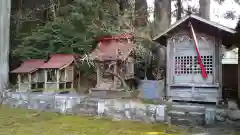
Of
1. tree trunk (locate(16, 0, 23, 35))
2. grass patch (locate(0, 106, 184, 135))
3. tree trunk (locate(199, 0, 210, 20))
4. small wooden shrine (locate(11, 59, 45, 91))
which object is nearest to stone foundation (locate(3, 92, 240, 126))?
grass patch (locate(0, 106, 184, 135))

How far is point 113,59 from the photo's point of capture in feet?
26.8

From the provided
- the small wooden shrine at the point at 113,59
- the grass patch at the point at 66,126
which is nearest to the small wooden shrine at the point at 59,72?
the small wooden shrine at the point at 113,59

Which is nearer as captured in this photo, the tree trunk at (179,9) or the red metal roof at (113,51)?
the red metal roof at (113,51)

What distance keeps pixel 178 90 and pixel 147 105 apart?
1689 mm

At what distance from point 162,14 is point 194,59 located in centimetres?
419

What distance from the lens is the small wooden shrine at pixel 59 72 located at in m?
9.48

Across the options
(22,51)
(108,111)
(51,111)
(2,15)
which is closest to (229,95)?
(108,111)

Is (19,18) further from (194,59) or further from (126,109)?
(194,59)

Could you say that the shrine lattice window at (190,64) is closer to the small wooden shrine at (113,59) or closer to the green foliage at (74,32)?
the small wooden shrine at (113,59)

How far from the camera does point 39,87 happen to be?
10.7m

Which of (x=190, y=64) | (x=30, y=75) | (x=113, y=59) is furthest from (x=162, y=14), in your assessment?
(x=30, y=75)

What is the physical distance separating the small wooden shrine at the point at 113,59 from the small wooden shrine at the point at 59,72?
1.46 metres

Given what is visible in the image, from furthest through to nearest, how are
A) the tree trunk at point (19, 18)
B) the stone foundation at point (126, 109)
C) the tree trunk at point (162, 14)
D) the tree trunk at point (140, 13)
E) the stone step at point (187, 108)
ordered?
the tree trunk at point (19, 18)
the tree trunk at point (140, 13)
the tree trunk at point (162, 14)
the stone step at point (187, 108)
the stone foundation at point (126, 109)

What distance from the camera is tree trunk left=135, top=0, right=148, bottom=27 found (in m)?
11.6
